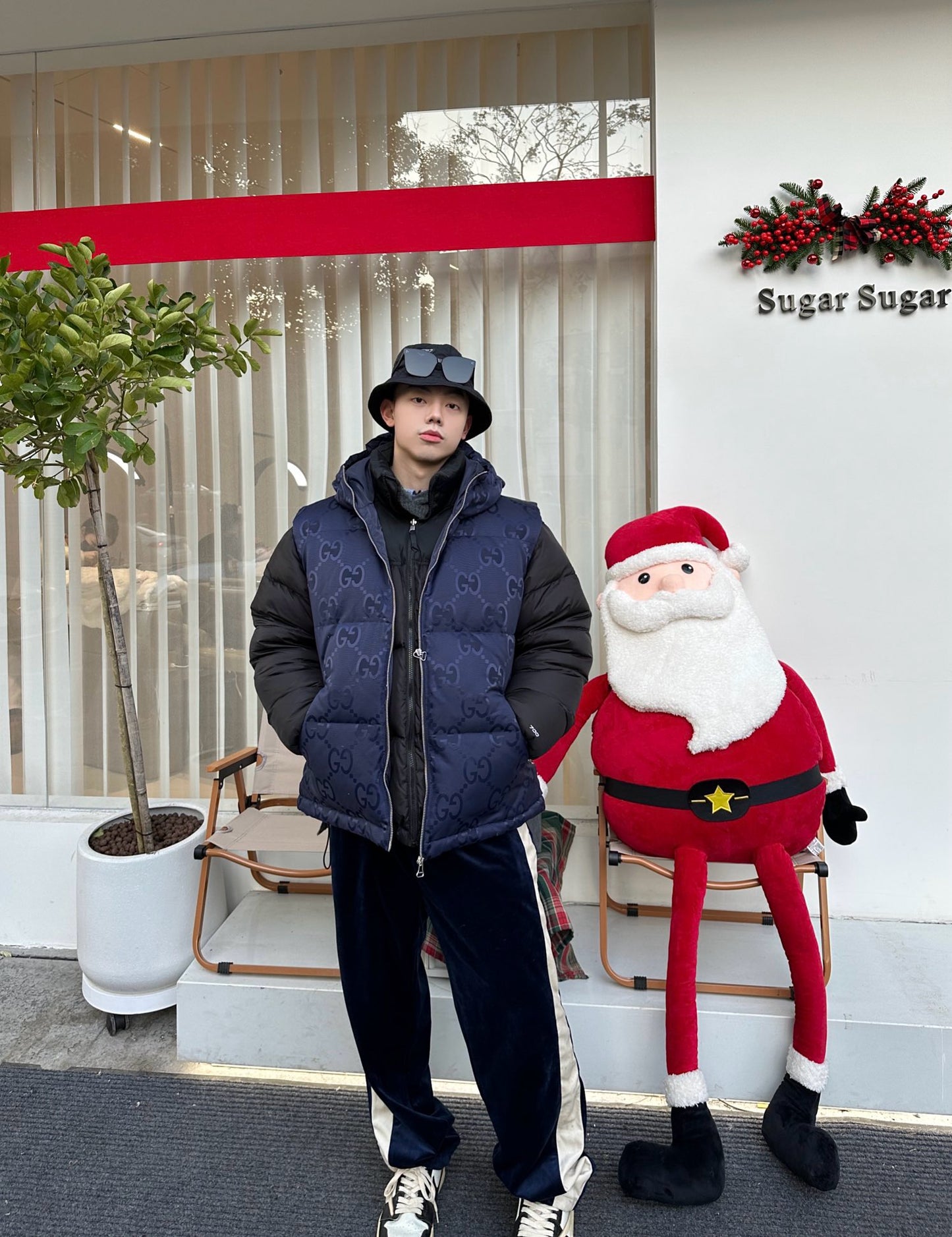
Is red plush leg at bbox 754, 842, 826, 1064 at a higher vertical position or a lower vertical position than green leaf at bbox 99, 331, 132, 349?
lower

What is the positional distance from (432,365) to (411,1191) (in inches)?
73.0

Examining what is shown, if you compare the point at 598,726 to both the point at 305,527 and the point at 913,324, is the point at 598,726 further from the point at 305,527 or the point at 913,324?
the point at 913,324

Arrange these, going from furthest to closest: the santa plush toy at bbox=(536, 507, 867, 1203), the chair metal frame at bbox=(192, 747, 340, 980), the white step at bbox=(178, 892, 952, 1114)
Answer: the chair metal frame at bbox=(192, 747, 340, 980)
the white step at bbox=(178, 892, 952, 1114)
the santa plush toy at bbox=(536, 507, 867, 1203)

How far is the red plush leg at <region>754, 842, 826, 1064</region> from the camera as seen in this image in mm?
2295

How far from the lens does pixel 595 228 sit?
3.13 metres

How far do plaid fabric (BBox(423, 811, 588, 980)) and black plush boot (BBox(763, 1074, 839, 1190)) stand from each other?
0.62 meters

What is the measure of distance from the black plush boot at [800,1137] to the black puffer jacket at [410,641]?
1.17 metres

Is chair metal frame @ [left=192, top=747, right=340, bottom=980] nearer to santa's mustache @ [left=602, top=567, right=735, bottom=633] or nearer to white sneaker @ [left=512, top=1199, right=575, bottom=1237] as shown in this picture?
white sneaker @ [left=512, top=1199, right=575, bottom=1237]

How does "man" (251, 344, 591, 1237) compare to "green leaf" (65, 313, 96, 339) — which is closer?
"man" (251, 344, 591, 1237)

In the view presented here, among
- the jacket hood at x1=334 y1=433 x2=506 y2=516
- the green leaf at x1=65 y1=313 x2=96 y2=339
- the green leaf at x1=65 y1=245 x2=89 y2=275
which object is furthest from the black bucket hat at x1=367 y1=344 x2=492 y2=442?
the green leaf at x1=65 y1=245 x2=89 y2=275

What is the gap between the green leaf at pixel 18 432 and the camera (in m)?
2.41

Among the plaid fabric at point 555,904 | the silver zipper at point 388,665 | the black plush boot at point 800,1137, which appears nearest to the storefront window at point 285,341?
the plaid fabric at point 555,904

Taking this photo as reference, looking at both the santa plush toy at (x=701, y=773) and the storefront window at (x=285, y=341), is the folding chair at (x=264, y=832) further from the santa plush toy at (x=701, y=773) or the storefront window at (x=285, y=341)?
the santa plush toy at (x=701, y=773)

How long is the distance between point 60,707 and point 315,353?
182 cm
